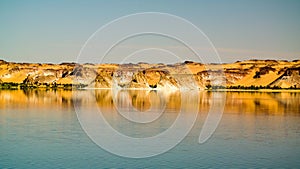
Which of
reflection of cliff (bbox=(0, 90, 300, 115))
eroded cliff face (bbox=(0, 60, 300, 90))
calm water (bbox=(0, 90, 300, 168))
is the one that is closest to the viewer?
calm water (bbox=(0, 90, 300, 168))

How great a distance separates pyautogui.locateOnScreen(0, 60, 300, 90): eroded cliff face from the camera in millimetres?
107625

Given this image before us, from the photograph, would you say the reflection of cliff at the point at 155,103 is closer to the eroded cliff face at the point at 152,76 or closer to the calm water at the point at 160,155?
the calm water at the point at 160,155

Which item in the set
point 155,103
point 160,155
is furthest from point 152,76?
point 160,155

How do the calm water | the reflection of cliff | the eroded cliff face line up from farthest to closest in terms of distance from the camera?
the eroded cliff face
the reflection of cliff
the calm water

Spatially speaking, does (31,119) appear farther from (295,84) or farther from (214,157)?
(295,84)

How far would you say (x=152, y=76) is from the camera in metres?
125

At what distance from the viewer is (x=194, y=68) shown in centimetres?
15250

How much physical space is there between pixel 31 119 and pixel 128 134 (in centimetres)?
776

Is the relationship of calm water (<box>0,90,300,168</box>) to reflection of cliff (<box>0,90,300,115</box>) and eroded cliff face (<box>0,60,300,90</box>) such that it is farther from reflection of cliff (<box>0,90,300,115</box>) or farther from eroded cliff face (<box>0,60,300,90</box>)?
eroded cliff face (<box>0,60,300,90</box>)

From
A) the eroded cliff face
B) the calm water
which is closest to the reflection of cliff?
the calm water

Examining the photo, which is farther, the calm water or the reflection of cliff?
the reflection of cliff

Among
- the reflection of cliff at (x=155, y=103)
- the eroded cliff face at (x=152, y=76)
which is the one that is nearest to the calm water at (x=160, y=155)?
the reflection of cliff at (x=155, y=103)

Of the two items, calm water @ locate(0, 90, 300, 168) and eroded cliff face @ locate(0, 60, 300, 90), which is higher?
eroded cliff face @ locate(0, 60, 300, 90)

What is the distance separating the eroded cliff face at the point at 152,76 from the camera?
108 m
